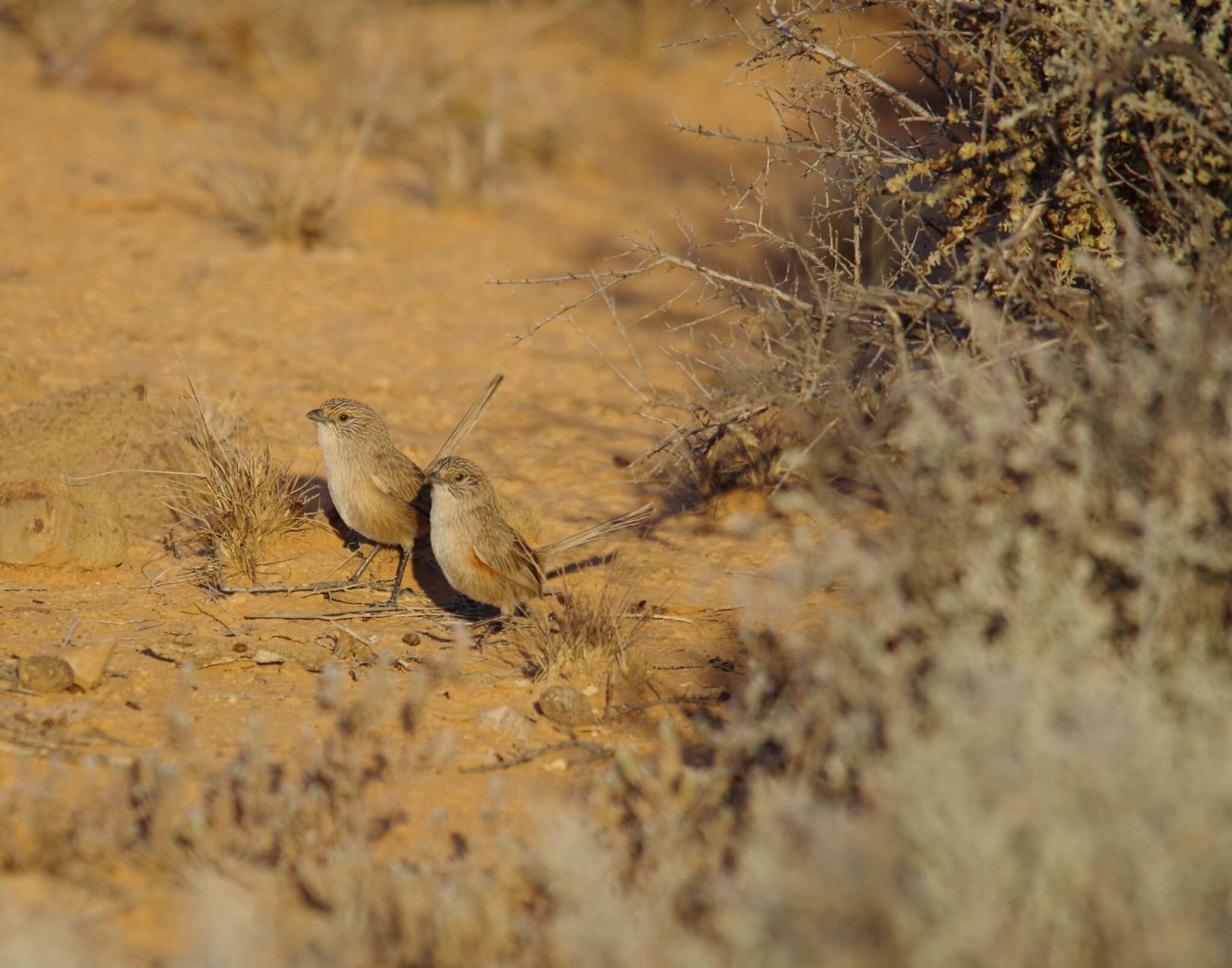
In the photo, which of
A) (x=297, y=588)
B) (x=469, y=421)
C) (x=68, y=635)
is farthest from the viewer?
(x=469, y=421)

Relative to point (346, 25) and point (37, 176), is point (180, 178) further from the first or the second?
point (346, 25)

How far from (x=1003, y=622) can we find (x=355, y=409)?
3.24 meters

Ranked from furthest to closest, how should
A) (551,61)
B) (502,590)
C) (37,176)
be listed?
(551,61), (37,176), (502,590)

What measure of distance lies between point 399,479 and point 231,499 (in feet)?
2.43

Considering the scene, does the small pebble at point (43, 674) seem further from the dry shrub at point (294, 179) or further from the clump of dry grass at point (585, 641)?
the dry shrub at point (294, 179)

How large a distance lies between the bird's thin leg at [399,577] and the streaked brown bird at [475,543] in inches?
15.0

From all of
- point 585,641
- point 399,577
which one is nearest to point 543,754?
point 585,641

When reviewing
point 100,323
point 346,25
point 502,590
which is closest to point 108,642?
point 502,590

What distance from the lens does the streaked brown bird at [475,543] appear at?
4992mm

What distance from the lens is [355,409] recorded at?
5.57 meters

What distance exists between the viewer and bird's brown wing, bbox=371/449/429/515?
541 centimetres

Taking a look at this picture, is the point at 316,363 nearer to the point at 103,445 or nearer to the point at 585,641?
the point at 103,445

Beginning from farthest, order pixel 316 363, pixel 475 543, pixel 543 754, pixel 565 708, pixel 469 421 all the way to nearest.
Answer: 1. pixel 316 363
2. pixel 469 421
3. pixel 475 543
4. pixel 565 708
5. pixel 543 754

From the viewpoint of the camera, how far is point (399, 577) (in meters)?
5.40
